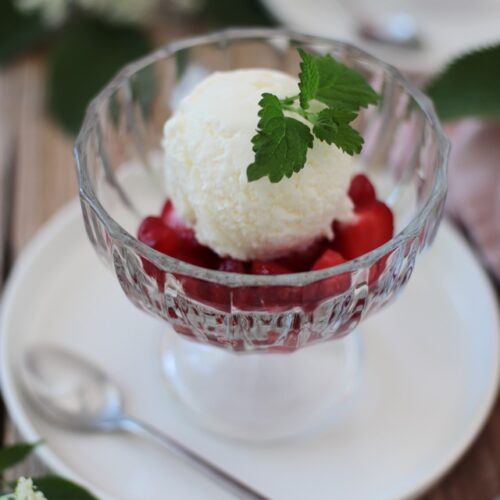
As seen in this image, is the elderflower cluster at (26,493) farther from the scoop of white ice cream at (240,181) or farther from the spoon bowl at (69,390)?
the scoop of white ice cream at (240,181)

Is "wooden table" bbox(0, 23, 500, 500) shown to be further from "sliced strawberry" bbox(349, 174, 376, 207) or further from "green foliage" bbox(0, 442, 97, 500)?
"sliced strawberry" bbox(349, 174, 376, 207)

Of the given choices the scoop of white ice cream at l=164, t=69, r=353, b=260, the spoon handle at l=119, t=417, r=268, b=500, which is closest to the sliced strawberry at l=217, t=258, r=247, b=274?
the scoop of white ice cream at l=164, t=69, r=353, b=260

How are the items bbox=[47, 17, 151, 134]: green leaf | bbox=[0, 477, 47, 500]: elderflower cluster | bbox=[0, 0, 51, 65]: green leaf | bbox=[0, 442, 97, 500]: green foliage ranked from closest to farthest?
1. bbox=[0, 477, 47, 500]: elderflower cluster
2. bbox=[0, 442, 97, 500]: green foliage
3. bbox=[47, 17, 151, 134]: green leaf
4. bbox=[0, 0, 51, 65]: green leaf

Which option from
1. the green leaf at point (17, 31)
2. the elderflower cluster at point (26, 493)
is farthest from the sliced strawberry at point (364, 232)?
the green leaf at point (17, 31)

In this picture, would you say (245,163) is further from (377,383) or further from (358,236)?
(377,383)

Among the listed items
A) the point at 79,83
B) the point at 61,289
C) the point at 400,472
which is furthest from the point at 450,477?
the point at 79,83
